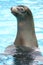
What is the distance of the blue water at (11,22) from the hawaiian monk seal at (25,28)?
553 mm

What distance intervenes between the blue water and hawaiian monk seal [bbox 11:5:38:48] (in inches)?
21.8

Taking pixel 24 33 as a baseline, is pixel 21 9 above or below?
above

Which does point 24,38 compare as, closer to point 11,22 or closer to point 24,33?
point 24,33

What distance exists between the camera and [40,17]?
38.8 feet

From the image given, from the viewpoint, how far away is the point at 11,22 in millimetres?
11133

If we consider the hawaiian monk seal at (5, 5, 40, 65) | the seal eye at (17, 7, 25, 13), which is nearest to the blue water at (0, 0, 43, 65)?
the hawaiian monk seal at (5, 5, 40, 65)

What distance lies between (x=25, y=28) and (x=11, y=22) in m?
4.22

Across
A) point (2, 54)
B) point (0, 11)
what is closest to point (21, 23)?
point (2, 54)

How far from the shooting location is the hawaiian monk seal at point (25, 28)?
22.1ft

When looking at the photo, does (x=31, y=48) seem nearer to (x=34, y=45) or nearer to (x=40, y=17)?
(x=34, y=45)

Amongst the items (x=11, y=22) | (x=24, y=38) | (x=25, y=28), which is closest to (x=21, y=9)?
(x=25, y=28)

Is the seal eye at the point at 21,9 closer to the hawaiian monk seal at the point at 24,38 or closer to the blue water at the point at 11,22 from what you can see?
the hawaiian monk seal at the point at 24,38

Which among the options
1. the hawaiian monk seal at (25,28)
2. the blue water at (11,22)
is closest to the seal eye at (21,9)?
the hawaiian monk seal at (25,28)

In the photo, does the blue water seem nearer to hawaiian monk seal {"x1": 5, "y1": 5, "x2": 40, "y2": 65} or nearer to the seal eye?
hawaiian monk seal {"x1": 5, "y1": 5, "x2": 40, "y2": 65}
